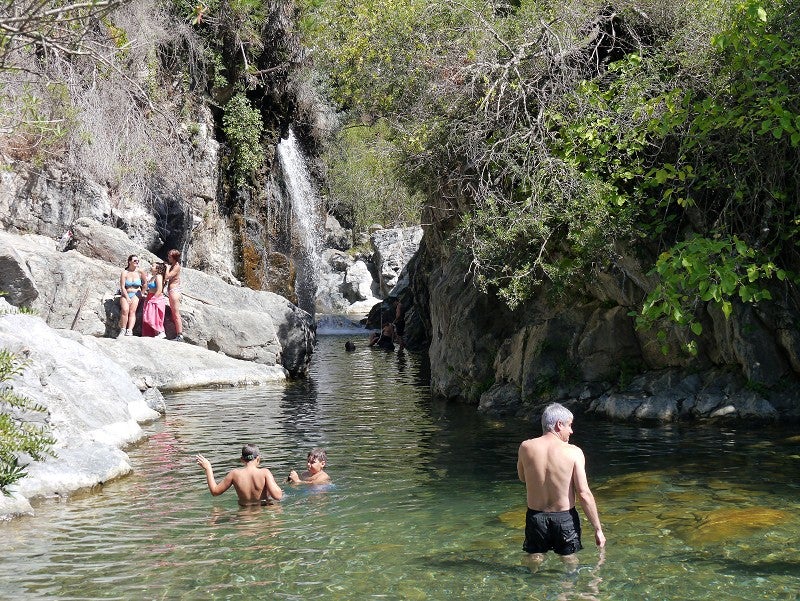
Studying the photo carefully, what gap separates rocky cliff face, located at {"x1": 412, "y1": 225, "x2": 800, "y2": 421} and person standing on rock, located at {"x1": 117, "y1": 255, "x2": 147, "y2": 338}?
668 cm

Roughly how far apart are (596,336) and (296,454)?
5.66 metres

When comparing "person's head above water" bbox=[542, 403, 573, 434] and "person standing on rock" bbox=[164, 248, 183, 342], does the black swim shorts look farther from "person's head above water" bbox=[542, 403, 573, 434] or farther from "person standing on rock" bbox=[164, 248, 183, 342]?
"person standing on rock" bbox=[164, 248, 183, 342]

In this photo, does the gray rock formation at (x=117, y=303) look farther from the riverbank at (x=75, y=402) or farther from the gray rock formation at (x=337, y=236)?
the gray rock formation at (x=337, y=236)

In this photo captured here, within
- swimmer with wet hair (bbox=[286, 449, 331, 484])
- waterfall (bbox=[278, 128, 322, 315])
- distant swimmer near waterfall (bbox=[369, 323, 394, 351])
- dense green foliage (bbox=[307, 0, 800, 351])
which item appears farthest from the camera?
waterfall (bbox=[278, 128, 322, 315])

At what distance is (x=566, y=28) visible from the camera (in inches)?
616

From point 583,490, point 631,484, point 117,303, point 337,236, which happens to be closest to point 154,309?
point 117,303

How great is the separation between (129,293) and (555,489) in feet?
48.6

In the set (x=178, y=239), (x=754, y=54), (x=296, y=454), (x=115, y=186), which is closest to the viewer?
(x=754, y=54)

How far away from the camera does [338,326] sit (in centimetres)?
4241

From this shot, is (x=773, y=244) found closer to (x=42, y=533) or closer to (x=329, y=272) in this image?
(x=42, y=533)

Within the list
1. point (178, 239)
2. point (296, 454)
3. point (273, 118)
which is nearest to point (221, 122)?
point (273, 118)

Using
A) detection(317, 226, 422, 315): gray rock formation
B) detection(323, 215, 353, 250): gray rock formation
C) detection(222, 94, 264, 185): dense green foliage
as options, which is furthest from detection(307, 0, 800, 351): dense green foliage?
detection(323, 215, 353, 250): gray rock formation

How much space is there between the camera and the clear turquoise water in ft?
23.7

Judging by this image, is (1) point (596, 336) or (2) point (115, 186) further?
(2) point (115, 186)
